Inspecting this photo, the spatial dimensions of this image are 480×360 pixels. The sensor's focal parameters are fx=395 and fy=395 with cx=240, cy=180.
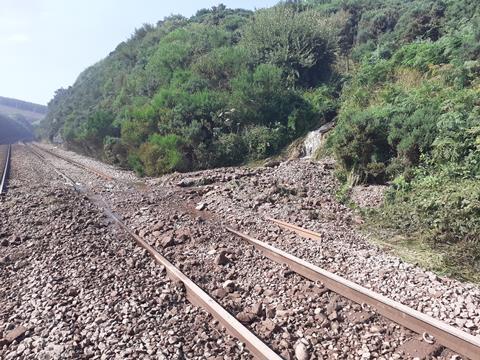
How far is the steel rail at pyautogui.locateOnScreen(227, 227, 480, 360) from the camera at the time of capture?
388cm

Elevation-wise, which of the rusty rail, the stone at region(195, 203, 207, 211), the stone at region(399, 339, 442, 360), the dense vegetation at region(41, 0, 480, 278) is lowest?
the stone at region(195, 203, 207, 211)

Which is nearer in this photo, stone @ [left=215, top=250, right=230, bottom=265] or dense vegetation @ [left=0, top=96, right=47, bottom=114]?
stone @ [left=215, top=250, right=230, bottom=265]

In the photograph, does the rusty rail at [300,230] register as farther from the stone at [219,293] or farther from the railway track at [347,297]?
the stone at [219,293]

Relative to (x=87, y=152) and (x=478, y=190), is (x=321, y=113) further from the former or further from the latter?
(x=87, y=152)

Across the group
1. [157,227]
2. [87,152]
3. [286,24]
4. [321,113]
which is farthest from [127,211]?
[87,152]

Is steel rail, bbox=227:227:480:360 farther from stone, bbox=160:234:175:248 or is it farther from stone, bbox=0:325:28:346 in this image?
stone, bbox=0:325:28:346

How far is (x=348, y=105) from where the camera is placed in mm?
16094

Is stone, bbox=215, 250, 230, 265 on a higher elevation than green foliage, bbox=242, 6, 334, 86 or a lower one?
lower

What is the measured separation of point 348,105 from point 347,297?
12.2 meters

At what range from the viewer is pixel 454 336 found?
3945 millimetres

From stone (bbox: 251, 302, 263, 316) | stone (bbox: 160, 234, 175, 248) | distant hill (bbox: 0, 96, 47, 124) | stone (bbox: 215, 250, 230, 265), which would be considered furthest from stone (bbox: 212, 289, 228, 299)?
distant hill (bbox: 0, 96, 47, 124)

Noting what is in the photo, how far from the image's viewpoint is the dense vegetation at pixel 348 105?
794 centimetres

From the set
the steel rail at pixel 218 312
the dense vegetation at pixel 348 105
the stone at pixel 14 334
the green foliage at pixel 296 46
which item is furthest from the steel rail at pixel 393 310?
the green foliage at pixel 296 46

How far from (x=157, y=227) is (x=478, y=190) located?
6.24 meters
